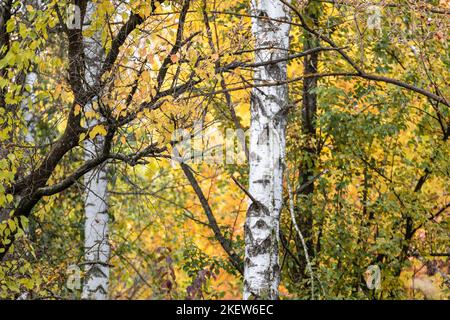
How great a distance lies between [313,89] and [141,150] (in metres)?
4.22

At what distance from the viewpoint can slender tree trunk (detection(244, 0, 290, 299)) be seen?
6.43 meters

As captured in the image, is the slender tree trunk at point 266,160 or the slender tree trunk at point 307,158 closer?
the slender tree trunk at point 266,160

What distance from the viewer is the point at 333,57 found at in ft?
33.9

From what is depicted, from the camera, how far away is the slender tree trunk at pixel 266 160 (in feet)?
21.1

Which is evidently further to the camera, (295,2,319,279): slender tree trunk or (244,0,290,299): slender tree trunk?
(295,2,319,279): slender tree trunk

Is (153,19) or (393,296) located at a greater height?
(153,19)

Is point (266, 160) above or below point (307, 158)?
below

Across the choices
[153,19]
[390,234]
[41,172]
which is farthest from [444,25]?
[390,234]

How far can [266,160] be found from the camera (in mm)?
6516

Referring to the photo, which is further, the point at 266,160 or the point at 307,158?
the point at 307,158
